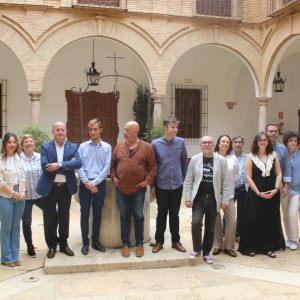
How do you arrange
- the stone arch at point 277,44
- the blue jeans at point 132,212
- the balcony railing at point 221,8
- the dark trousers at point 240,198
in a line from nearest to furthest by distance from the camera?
1. the blue jeans at point 132,212
2. the dark trousers at point 240,198
3. the stone arch at point 277,44
4. the balcony railing at point 221,8

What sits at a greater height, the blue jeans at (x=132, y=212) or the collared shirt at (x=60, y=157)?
the collared shirt at (x=60, y=157)

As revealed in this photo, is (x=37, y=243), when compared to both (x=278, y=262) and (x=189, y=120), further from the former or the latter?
(x=189, y=120)

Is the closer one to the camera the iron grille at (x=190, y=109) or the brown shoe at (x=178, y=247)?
the brown shoe at (x=178, y=247)

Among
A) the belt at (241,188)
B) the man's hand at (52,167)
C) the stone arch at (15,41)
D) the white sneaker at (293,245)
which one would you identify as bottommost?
the white sneaker at (293,245)

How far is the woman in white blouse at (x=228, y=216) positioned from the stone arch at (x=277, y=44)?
7.90m

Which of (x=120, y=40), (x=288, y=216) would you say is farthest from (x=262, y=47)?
(x=288, y=216)

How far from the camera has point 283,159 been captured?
6375mm

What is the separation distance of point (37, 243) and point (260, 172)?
357cm

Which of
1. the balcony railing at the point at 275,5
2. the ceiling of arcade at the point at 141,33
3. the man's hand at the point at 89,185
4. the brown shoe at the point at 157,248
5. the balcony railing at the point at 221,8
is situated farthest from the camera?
the balcony railing at the point at 221,8

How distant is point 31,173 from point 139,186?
1460 mm

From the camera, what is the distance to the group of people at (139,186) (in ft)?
18.1

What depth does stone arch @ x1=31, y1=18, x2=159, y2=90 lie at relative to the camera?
41.0 feet

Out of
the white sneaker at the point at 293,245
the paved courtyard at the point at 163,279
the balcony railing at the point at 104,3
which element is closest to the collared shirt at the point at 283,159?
the white sneaker at the point at 293,245

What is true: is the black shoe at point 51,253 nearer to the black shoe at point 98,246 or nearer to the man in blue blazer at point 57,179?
the man in blue blazer at point 57,179
